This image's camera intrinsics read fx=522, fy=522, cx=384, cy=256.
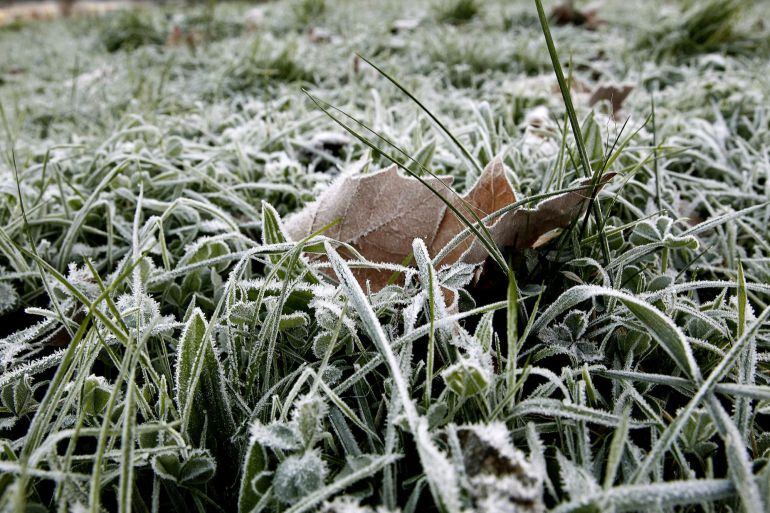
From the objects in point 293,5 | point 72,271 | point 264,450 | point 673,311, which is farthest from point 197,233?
point 293,5

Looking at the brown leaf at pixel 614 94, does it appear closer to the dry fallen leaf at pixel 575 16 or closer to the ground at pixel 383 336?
the ground at pixel 383 336

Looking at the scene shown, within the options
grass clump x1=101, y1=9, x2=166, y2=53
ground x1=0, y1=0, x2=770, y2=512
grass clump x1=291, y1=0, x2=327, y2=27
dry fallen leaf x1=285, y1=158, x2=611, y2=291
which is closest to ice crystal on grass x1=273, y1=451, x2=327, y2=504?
ground x1=0, y1=0, x2=770, y2=512

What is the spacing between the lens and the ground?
0.58 meters

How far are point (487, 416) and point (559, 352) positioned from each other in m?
0.18

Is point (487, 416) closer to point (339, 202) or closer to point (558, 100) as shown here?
point (339, 202)

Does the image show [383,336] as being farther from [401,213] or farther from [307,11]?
[307,11]

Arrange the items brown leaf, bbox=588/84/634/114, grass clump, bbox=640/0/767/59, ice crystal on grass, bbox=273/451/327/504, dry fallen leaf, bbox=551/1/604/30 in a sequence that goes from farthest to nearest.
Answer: dry fallen leaf, bbox=551/1/604/30 < grass clump, bbox=640/0/767/59 < brown leaf, bbox=588/84/634/114 < ice crystal on grass, bbox=273/451/327/504

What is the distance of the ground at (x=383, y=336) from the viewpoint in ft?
1.89

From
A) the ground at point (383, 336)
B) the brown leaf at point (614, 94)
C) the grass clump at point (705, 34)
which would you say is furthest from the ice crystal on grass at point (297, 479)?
the grass clump at point (705, 34)

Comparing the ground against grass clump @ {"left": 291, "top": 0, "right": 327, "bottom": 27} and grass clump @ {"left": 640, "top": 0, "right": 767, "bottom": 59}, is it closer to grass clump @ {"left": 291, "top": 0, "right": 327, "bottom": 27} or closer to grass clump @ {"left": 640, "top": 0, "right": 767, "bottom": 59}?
grass clump @ {"left": 640, "top": 0, "right": 767, "bottom": 59}

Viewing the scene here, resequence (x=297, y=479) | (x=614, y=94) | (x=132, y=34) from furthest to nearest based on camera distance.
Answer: (x=132, y=34), (x=614, y=94), (x=297, y=479)

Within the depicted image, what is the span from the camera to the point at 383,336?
2.09 ft

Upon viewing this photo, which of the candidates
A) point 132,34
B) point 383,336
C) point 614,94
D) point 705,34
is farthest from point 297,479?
point 132,34

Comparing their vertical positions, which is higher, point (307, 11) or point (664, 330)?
point (307, 11)
